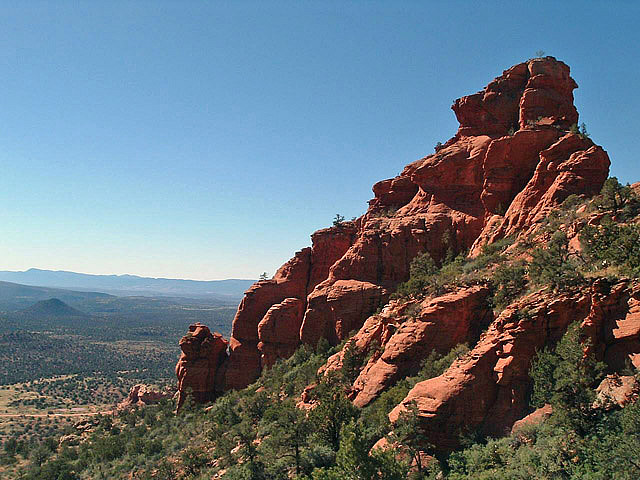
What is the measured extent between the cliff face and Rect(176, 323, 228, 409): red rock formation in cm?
118

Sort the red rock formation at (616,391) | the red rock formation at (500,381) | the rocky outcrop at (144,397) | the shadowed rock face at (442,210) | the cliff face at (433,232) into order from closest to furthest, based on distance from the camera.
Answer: the red rock formation at (616,391) < the red rock formation at (500,381) < the cliff face at (433,232) < the shadowed rock face at (442,210) < the rocky outcrop at (144,397)

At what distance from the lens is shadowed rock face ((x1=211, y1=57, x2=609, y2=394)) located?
36.2m

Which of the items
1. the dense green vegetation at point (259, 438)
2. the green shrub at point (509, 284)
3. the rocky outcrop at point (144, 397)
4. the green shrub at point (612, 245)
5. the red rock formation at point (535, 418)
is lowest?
the rocky outcrop at point (144, 397)

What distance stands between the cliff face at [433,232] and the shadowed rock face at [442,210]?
0.35 feet

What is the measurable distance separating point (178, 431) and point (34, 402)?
73.3 m

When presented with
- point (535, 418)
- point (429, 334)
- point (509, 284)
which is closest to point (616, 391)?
point (535, 418)

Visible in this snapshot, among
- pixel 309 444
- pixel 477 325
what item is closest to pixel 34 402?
pixel 309 444

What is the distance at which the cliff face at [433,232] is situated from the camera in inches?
1186

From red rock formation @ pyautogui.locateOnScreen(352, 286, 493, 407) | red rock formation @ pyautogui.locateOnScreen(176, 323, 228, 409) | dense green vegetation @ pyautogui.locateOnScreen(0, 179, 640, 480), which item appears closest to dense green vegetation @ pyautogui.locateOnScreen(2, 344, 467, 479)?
dense green vegetation @ pyautogui.locateOnScreen(0, 179, 640, 480)

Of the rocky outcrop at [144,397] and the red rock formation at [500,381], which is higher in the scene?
the red rock formation at [500,381]

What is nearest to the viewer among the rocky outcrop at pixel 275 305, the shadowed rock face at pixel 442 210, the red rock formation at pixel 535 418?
the red rock formation at pixel 535 418

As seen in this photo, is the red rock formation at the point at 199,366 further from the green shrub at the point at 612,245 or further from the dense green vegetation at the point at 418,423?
the green shrub at the point at 612,245

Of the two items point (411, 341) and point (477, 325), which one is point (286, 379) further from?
point (477, 325)

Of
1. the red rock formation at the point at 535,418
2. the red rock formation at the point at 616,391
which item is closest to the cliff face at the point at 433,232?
the red rock formation at the point at 535,418
